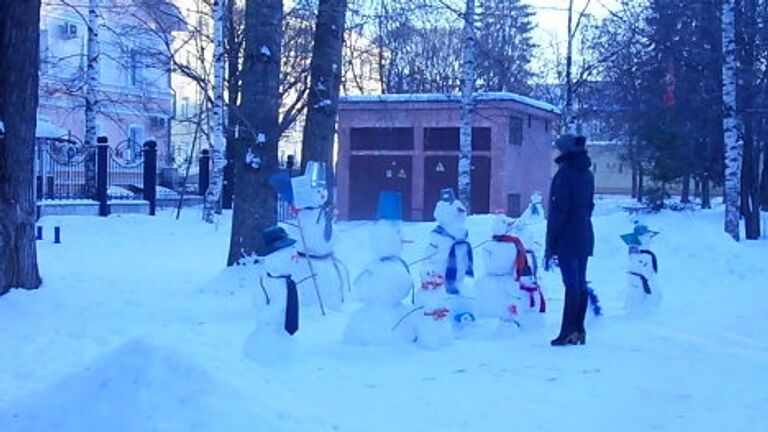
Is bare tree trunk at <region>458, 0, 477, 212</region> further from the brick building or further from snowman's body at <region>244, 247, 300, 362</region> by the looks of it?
snowman's body at <region>244, 247, 300, 362</region>

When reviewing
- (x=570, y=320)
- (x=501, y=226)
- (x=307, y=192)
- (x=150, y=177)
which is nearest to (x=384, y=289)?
(x=501, y=226)

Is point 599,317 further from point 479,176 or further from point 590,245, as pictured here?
point 479,176

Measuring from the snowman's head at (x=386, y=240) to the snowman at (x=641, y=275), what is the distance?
3.31 meters

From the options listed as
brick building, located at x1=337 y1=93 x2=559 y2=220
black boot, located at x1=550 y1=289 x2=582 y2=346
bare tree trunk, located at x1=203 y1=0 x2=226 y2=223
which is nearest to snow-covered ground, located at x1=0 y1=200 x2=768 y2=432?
black boot, located at x1=550 y1=289 x2=582 y2=346

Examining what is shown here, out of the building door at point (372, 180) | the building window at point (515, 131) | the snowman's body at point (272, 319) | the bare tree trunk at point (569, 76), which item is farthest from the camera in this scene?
the building door at point (372, 180)

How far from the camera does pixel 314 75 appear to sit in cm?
1359

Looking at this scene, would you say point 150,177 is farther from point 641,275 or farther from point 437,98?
point 641,275

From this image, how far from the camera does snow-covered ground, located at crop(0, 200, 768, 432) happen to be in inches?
220

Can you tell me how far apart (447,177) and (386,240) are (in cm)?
2140

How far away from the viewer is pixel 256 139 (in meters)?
12.5

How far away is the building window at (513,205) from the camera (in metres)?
29.1

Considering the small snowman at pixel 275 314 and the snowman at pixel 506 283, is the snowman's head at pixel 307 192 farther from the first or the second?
the small snowman at pixel 275 314

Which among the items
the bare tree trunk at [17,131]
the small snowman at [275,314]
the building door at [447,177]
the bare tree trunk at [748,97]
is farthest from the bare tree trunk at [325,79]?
the building door at [447,177]

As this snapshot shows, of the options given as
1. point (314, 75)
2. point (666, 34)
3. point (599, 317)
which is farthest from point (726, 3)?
point (599, 317)
